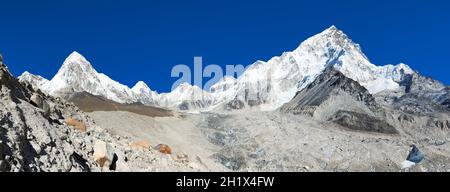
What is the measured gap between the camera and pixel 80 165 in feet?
86.6

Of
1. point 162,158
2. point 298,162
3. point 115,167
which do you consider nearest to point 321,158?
point 298,162

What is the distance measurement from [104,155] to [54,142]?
3.49m

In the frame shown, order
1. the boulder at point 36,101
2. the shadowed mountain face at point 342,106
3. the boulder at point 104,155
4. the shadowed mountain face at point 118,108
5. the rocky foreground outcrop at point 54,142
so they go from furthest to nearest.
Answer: the shadowed mountain face at point 342,106 < the shadowed mountain face at point 118,108 < the boulder at point 36,101 < the boulder at point 104,155 < the rocky foreground outcrop at point 54,142

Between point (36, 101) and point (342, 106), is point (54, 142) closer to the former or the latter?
point (36, 101)

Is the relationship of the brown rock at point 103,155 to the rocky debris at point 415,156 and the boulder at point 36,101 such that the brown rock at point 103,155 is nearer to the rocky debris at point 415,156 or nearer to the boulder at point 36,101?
the boulder at point 36,101

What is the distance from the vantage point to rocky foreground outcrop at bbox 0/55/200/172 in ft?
76.2

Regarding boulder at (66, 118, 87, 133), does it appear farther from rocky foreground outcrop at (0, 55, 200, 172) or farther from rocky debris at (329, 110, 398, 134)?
rocky debris at (329, 110, 398, 134)

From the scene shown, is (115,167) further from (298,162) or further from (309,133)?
(309,133)

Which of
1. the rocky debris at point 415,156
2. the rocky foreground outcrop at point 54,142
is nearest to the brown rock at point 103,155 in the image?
the rocky foreground outcrop at point 54,142

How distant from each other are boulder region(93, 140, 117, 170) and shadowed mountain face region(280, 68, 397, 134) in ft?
278

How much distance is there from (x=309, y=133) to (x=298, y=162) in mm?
14429

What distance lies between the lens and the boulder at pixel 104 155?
28.9m

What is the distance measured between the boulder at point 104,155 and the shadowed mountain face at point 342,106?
8460 centimetres

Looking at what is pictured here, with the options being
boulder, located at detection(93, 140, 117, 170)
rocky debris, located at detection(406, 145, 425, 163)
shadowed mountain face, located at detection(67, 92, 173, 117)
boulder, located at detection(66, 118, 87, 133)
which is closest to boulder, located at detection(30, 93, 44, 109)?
boulder, located at detection(66, 118, 87, 133)
